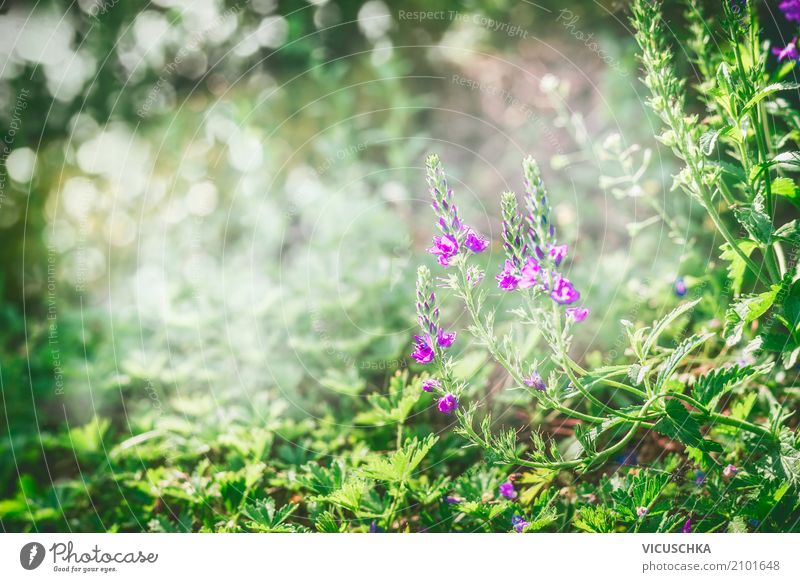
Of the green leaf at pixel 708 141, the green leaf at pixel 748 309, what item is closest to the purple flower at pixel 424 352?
the green leaf at pixel 748 309

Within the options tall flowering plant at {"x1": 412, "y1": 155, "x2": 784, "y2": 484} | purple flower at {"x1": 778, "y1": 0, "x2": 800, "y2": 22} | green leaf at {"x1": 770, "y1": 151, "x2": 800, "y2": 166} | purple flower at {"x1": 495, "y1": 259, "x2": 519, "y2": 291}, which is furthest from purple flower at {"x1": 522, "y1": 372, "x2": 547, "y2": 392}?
purple flower at {"x1": 778, "y1": 0, "x2": 800, "y2": 22}

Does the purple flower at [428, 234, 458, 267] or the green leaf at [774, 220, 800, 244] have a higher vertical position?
the purple flower at [428, 234, 458, 267]

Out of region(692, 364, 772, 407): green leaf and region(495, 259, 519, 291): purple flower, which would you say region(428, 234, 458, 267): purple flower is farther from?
region(692, 364, 772, 407): green leaf

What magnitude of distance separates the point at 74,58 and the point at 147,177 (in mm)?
874

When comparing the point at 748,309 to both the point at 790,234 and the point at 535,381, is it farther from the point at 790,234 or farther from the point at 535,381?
the point at 535,381

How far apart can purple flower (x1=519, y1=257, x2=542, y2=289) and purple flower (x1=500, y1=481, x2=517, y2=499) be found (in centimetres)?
80

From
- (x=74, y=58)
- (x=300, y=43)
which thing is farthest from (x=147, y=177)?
(x=300, y=43)

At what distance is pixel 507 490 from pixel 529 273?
0.86 meters

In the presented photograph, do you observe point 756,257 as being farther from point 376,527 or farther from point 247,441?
point 247,441

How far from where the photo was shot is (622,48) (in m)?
3.54

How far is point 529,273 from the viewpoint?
1539 mm

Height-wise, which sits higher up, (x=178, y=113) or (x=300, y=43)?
(x=300, y=43)
